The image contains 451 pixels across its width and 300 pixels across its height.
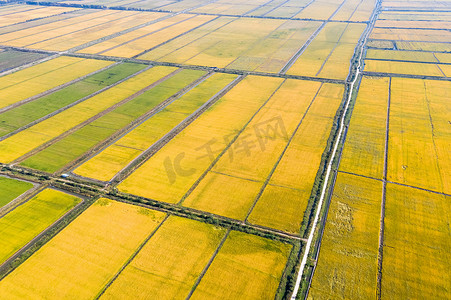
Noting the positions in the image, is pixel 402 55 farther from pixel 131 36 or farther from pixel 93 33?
pixel 93 33

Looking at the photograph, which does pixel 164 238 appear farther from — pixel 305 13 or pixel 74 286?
pixel 305 13

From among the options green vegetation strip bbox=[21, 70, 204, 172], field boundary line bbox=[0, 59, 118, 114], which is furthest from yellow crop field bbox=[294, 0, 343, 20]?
field boundary line bbox=[0, 59, 118, 114]

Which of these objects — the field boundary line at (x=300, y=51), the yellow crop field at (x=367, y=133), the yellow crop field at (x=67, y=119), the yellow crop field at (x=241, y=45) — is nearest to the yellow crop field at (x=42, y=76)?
the yellow crop field at (x=67, y=119)

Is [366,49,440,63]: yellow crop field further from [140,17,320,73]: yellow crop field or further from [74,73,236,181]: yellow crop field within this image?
[74,73,236,181]: yellow crop field

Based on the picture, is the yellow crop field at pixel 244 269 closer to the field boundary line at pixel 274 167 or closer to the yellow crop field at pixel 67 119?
the field boundary line at pixel 274 167

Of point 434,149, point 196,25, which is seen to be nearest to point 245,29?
point 196,25
